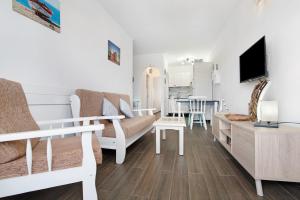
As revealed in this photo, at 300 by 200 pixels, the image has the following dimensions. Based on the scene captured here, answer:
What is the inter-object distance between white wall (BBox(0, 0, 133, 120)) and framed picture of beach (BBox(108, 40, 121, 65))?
16cm

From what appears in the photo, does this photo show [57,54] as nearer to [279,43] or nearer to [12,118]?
[12,118]

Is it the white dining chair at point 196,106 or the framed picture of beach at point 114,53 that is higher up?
the framed picture of beach at point 114,53

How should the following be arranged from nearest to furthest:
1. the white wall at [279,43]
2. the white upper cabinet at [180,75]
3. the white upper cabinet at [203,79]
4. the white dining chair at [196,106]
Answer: the white wall at [279,43] → the white dining chair at [196,106] → the white upper cabinet at [203,79] → the white upper cabinet at [180,75]

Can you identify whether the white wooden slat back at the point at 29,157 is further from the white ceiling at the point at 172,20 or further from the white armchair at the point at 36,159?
the white ceiling at the point at 172,20

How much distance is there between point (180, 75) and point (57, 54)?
587 cm

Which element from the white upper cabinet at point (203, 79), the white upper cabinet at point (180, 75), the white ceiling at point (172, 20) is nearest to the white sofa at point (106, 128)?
the white ceiling at point (172, 20)

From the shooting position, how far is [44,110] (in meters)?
1.57

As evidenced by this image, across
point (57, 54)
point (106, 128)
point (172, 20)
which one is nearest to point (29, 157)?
point (106, 128)

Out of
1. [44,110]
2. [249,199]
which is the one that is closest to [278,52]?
[249,199]

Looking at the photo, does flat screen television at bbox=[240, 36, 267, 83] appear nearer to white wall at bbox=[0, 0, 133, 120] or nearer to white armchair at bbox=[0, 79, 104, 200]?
white armchair at bbox=[0, 79, 104, 200]

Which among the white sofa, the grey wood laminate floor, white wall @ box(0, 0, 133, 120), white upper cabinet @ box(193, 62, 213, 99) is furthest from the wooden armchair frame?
white upper cabinet @ box(193, 62, 213, 99)

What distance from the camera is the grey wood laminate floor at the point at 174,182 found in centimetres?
108

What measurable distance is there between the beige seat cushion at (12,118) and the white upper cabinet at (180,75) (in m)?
6.38

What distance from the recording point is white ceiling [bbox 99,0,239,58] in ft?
8.60
